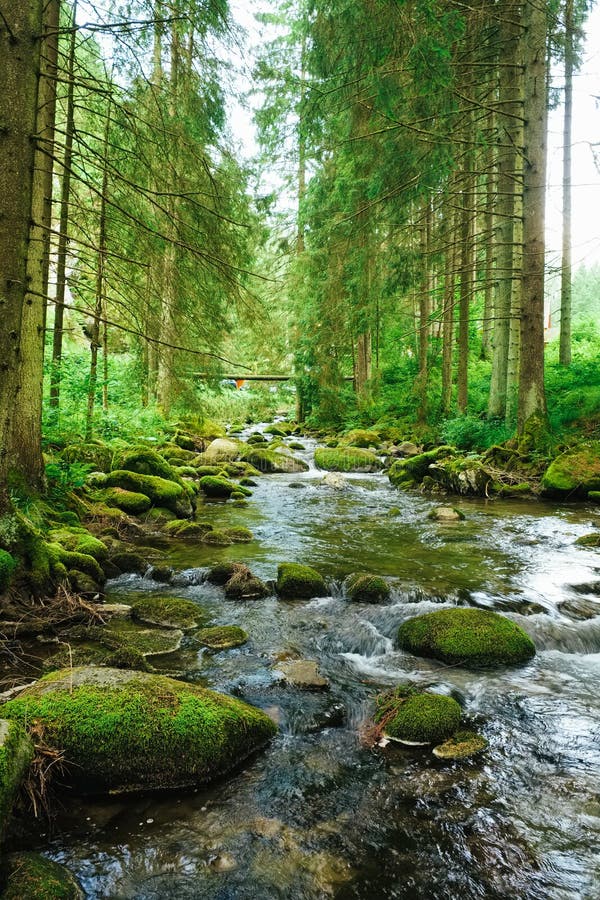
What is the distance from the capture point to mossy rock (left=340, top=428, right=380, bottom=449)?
16.8 metres

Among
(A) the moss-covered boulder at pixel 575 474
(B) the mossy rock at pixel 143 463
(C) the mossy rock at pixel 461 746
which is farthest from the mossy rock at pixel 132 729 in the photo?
(A) the moss-covered boulder at pixel 575 474

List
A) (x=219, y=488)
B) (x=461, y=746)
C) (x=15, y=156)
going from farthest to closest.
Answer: (x=219, y=488)
(x=15, y=156)
(x=461, y=746)

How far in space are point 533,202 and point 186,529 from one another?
869 cm

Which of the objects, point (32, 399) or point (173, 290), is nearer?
point (32, 399)

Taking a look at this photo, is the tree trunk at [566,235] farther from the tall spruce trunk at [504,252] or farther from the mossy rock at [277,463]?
the mossy rock at [277,463]

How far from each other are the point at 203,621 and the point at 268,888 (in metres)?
2.82

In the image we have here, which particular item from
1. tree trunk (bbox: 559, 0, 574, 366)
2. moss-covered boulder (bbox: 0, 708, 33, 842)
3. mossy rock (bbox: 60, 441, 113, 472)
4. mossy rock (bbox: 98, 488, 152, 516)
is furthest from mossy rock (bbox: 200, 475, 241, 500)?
tree trunk (bbox: 559, 0, 574, 366)

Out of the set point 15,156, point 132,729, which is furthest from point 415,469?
point 132,729

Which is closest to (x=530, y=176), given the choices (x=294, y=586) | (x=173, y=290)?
(x=173, y=290)

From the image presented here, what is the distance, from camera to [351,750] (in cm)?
309

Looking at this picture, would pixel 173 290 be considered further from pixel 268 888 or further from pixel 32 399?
pixel 268 888

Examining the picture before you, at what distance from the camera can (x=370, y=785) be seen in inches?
109

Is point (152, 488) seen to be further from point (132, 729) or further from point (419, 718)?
point (419, 718)

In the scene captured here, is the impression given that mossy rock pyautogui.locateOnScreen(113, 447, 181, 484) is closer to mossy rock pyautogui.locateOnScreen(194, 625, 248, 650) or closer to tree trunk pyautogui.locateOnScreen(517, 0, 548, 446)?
mossy rock pyautogui.locateOnScreen(194, 625, 248, 650)
